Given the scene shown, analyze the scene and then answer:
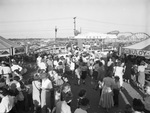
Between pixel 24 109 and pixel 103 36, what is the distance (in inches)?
377

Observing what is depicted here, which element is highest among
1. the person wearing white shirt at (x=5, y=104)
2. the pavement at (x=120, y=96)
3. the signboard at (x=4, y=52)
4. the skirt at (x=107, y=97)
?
the signboard at (x=4, y=52)

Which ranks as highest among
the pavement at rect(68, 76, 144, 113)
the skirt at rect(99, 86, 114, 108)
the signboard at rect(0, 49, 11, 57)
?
the signboard at rect(0, 49, 11, 57)

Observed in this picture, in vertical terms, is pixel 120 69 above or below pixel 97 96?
above

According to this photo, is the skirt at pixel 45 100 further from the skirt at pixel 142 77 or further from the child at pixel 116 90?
the skirt at pixel 142 77

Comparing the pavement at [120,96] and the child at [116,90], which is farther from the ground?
the child at [116,90]

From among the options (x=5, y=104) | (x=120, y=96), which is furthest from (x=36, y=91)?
(x=120, y=96)

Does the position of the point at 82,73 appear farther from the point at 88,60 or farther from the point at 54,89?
the point at 54,89

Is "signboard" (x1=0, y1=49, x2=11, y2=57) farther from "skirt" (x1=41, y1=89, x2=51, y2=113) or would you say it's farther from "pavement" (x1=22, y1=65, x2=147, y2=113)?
"pavement" (x1=22, y1=65, x2=147, y2=113)

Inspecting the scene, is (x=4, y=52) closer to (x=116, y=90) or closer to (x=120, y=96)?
(x=116, y=90)

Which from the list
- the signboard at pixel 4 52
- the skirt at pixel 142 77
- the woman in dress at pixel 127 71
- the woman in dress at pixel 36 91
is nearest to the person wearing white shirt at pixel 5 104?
the woman in dress at pixel 36 91

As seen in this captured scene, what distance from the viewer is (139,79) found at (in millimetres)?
7836

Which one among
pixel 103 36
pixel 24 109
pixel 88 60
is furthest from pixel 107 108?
pixel 103 36

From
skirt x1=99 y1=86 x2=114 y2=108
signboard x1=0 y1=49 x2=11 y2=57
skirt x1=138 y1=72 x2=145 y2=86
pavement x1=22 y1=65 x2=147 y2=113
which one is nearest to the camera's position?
skirt x1=99 y1=86 x2=114 y2=108

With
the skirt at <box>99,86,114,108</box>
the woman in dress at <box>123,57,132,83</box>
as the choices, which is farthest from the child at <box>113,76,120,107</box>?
the woman in dress at <box>123,57,132,83</box>
